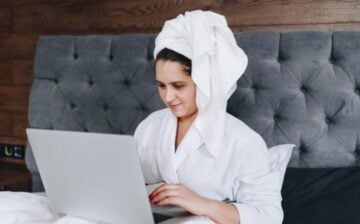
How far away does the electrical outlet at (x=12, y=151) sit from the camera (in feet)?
8.27

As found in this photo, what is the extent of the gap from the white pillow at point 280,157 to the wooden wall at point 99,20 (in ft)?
1.70

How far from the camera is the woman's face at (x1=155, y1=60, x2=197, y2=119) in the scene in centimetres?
127

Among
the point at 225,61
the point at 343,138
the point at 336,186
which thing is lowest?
the point at 336,186

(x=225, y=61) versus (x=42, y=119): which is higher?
(x=225, y=61)

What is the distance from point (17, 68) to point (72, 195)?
5.10ft

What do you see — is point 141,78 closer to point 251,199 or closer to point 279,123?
point 279,123

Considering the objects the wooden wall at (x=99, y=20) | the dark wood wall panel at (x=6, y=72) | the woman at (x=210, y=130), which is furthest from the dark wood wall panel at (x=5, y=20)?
the woman at (x=210, y=130)

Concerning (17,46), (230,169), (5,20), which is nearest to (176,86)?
(230,169)

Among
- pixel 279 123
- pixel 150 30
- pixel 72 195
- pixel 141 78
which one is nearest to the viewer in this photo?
pixel 72 195

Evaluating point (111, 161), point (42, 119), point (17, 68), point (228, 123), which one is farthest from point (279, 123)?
point (17, 68)

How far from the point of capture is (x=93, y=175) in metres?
1.05

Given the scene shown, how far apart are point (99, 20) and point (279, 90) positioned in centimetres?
106

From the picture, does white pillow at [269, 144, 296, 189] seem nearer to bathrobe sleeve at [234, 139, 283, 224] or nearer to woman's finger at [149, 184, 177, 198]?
bathrobe sleeve at [234, 139, 283, 224]

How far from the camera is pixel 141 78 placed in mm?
1816
